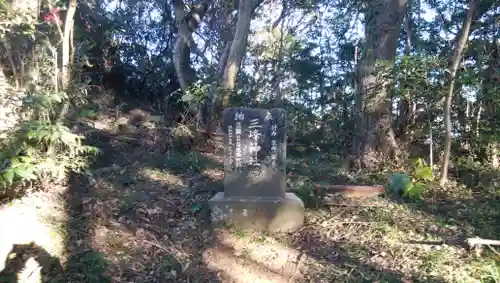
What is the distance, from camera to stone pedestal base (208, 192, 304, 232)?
5582 millimetres

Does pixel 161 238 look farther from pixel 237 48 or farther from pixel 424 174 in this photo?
pixel 237 48

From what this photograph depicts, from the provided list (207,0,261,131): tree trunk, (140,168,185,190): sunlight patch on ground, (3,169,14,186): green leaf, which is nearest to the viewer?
(3,169,14,186): green leaf

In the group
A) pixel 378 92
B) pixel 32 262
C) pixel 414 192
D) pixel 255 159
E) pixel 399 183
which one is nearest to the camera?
pixel 32 262

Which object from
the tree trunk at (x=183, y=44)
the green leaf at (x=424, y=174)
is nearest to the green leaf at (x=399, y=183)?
the green leaf at (x=424, y=174)

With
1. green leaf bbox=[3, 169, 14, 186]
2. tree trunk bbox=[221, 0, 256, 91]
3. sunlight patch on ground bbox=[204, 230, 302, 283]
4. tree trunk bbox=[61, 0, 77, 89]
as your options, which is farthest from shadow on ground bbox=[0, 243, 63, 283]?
tree trunk bbox=[221, 0, 256, 91]

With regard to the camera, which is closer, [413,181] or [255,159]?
[255,159]

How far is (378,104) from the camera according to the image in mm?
7715

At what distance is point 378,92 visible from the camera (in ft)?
25.0

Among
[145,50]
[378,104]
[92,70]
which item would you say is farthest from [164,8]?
[378,104]

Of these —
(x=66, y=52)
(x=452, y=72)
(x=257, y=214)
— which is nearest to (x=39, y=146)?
(x=66, y=52)

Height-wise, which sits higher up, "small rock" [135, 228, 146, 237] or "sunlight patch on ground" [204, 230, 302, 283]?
"small rock" [135, 228, 146, 237]

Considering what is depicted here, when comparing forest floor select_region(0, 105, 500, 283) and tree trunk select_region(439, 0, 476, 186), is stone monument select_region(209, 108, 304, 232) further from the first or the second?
tree trunk select_region(439, 0, 476, 186)

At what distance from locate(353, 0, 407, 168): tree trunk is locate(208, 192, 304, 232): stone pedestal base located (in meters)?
2.69

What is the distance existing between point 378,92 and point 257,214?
3696mm
